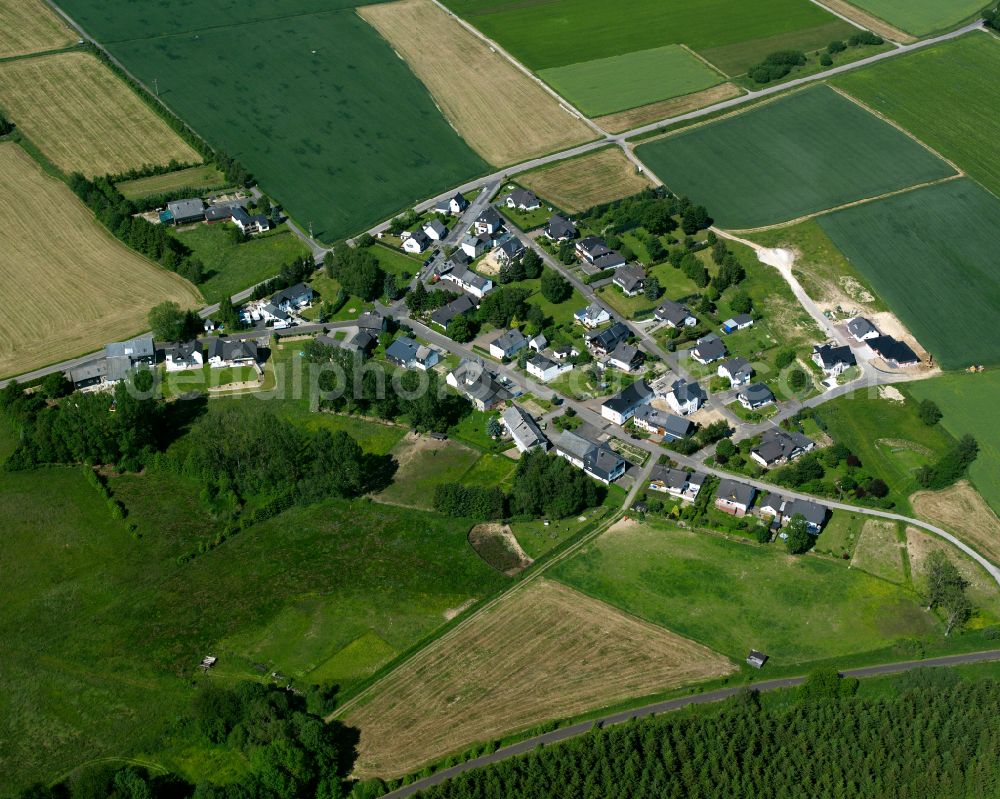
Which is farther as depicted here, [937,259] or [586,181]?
[586,181]

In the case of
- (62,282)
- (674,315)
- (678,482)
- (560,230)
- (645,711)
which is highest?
(560,230)

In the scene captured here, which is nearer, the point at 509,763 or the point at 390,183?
the point at 509,763

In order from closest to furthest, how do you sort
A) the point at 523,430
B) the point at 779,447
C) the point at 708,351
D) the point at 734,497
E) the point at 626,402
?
the point at 734,497 < the point at 779,447 < the point at 523,430 < the point at 626,402 < the point at 708,351

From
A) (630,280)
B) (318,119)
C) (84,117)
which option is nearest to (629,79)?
(318,119)

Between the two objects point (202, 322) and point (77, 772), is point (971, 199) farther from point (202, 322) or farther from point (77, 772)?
point (77, 772)

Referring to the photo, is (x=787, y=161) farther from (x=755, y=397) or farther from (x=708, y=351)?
(x=755, y=397)

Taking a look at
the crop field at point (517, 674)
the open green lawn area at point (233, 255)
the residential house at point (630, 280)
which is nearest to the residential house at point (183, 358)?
the open green lawn area at point (233, 255)

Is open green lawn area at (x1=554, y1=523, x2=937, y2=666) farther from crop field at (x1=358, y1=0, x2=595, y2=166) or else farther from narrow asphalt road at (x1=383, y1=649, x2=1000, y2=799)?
crop field at (x1=358, y1=0, x2=595, y2=166)

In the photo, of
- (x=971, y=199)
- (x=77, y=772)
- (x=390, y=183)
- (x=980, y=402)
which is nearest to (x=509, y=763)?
(x=77, y=772)
